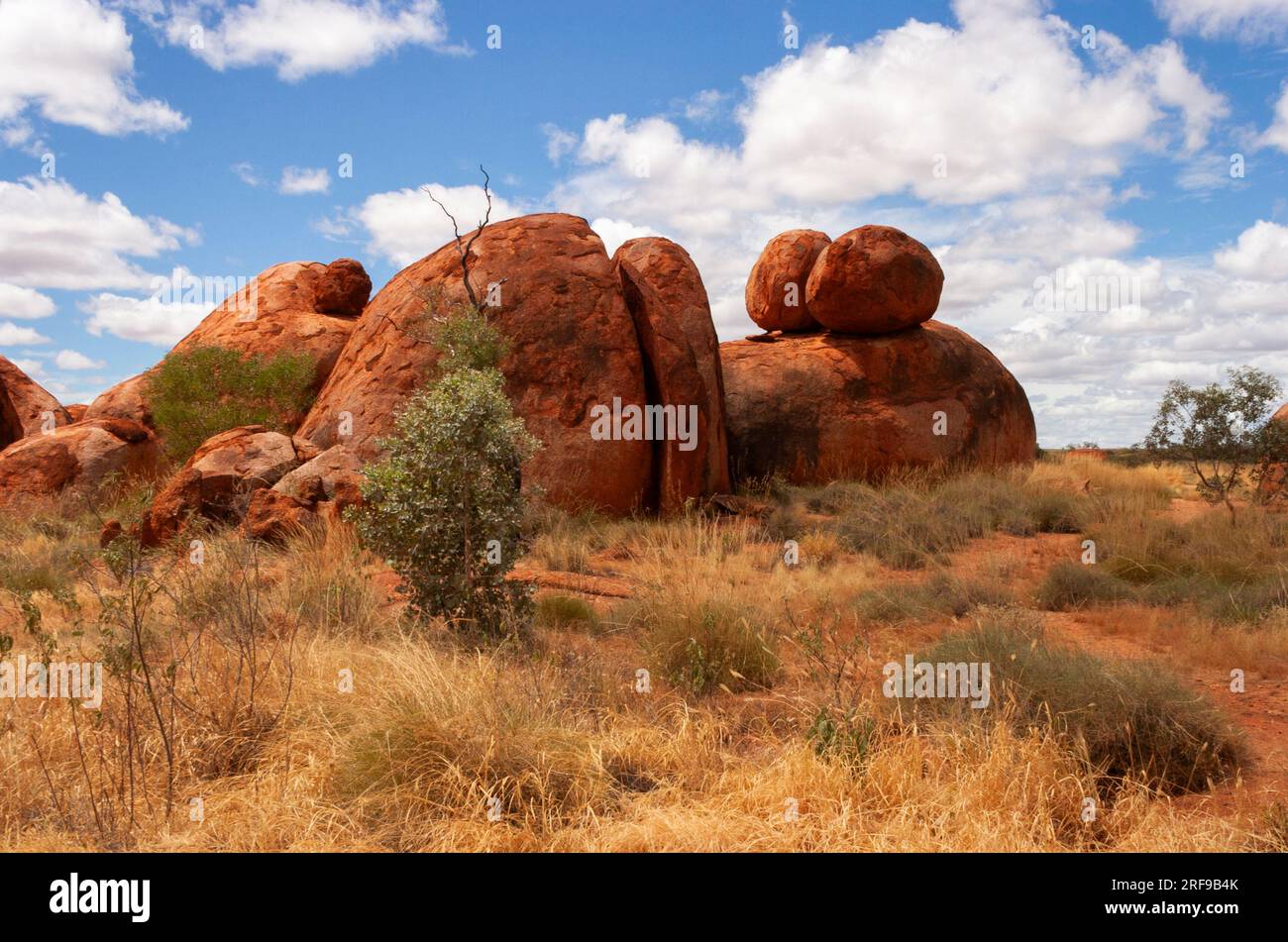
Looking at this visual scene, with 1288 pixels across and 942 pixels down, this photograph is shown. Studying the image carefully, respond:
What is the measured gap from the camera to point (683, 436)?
13297 mm

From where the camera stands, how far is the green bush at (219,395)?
1477 cm

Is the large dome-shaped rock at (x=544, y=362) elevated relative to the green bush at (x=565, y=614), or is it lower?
elevated

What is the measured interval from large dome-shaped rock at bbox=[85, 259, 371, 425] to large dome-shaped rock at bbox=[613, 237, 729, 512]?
601 centimetres

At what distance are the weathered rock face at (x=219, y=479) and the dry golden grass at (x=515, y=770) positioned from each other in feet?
14.6

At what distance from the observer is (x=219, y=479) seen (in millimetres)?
10711

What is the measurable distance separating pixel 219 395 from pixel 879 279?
36.5 ft

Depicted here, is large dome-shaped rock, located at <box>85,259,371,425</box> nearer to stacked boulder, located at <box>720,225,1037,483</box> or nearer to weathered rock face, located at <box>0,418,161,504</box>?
weathered rock face, located at <box>0,418,161,504</box>

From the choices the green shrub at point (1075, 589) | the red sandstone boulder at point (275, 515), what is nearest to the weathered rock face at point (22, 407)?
the red sandstone boulder at point (275, 515)

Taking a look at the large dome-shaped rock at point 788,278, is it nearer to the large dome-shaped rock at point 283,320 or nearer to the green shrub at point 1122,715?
the large dome-shaped rock at point 283,320

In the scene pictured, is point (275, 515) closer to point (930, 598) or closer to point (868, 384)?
point (930, 598)

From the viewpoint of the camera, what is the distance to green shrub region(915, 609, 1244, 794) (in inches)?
184

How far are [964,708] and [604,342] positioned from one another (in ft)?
29.1

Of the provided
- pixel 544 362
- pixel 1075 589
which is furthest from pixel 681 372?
pixel 1075 589

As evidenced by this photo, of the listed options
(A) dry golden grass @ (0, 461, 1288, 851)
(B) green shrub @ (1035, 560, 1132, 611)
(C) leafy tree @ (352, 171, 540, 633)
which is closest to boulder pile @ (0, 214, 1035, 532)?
(C) leafy tree @ (352, 171, 540, 633)
